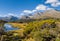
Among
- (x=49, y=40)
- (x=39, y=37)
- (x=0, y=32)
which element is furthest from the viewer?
(x=0, y=32)

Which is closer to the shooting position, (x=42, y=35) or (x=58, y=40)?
(x=58, y=40)

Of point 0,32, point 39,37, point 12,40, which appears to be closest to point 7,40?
point 12,40

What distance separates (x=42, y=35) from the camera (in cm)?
3691

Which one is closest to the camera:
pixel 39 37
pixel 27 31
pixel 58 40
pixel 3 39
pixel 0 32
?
pixel 58 40

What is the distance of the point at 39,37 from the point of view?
117 feet

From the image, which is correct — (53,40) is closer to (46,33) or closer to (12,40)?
(46,33)

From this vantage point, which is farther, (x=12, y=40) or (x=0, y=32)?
(x=0, y=32)

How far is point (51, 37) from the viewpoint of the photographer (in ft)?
128

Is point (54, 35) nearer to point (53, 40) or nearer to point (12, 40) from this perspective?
point (53, 40)

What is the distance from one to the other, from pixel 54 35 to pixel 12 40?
12.9 m

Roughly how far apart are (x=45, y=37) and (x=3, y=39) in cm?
1258

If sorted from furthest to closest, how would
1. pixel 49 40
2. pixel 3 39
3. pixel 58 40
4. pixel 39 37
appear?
pixel 3 39 < pixel 49 40 < pixel 39 37 < pixel 58 40

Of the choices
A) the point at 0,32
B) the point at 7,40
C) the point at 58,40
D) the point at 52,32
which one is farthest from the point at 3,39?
the point at 58,40

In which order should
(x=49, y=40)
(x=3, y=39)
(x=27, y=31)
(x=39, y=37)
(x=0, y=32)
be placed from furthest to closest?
1. (x=27, y=31)
2. (x=0, y=32)
3. (x=3, y=39)
4. (x=49, y=40)
5. (x=39, y=37)
